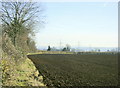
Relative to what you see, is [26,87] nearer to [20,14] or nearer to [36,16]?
[20,14]

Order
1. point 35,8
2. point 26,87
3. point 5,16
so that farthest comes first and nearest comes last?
point 35,8
point 5,16
point 26,87

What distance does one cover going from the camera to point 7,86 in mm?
5418

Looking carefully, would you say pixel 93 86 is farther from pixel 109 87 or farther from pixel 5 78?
pixel 5 78

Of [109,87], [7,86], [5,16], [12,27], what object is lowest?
[109,87]

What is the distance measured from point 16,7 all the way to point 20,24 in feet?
7.37

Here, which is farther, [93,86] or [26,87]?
[93,86]

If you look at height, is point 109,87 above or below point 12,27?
below

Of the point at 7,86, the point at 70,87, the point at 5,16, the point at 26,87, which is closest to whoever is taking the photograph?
the point at 7,86

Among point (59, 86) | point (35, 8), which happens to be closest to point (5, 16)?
point (35, 8)

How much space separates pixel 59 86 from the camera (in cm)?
748

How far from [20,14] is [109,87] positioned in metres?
15.8

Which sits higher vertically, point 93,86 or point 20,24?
point 20,24

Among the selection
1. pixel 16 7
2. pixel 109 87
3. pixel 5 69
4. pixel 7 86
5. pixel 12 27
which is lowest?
pixel 109 87

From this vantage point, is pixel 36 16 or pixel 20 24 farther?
pixel 36 16
